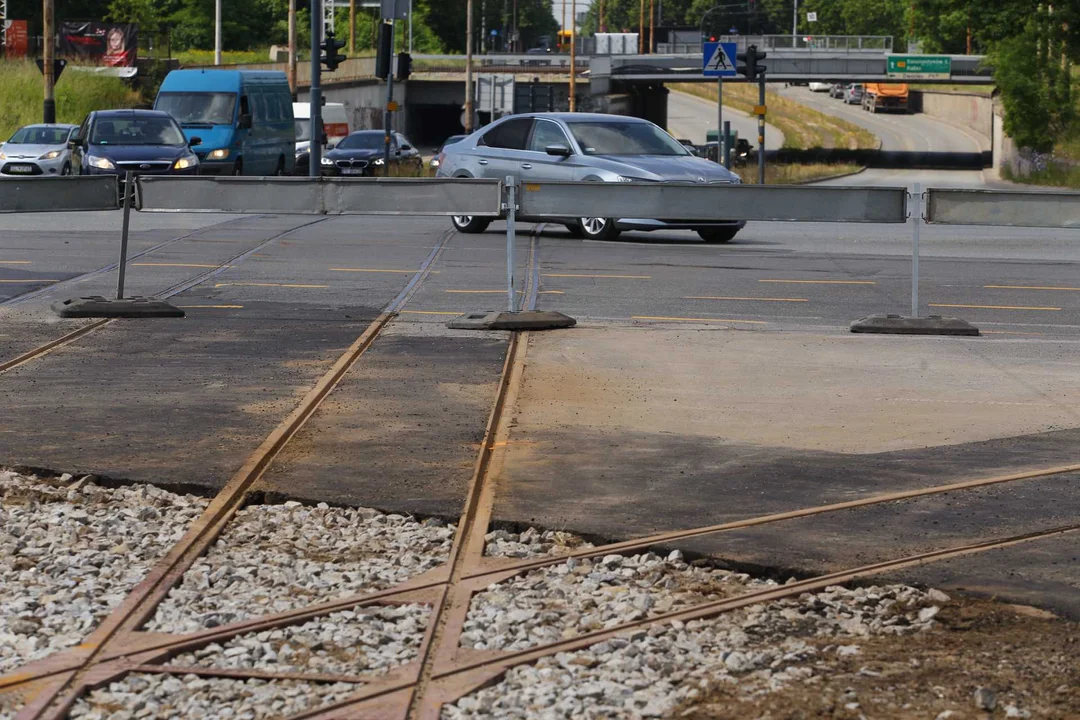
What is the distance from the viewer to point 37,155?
33.7 m

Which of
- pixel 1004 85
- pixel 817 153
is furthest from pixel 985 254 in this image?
pixel 817 153

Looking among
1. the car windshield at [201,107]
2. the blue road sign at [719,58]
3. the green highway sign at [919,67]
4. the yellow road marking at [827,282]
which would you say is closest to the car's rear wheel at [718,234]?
the yellow road marking at [827,282]

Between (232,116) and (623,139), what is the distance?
14.5 metres

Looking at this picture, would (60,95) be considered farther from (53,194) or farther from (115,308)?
(115,308)

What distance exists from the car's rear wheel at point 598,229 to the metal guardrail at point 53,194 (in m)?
8.84

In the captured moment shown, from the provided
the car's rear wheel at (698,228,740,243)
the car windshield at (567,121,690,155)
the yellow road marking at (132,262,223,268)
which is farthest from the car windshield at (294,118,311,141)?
the yellow road marking at (132,262,223,268)

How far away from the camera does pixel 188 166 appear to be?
93.2 ft

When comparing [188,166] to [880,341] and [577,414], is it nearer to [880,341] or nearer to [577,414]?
[880,341]

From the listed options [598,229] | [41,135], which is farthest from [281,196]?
[41,135]

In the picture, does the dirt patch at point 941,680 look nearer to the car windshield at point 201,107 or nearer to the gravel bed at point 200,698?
the gravel bed at point 200,698

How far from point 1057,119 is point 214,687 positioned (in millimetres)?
60057

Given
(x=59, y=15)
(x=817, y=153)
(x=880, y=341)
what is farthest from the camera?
(x=59, y=15)

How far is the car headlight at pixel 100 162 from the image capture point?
27859 mm

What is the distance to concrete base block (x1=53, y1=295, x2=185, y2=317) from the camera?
12305mm
